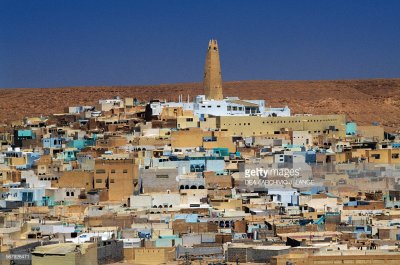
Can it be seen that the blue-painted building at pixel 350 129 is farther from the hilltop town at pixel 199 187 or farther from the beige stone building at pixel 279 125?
the hilltop town at pixel 199 187

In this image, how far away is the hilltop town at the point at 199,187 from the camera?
2728 centimetres

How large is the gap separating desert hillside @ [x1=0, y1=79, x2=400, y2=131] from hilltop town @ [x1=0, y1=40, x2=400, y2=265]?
4176 cm

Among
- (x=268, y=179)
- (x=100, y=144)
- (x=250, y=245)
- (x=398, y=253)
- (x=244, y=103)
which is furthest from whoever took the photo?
(x=244, y=103)

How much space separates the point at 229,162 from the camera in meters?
41.3

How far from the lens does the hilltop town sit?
2728 cm

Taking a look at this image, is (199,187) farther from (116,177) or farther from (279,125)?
(279,125)

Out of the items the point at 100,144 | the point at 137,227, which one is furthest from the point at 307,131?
the point at 137,227

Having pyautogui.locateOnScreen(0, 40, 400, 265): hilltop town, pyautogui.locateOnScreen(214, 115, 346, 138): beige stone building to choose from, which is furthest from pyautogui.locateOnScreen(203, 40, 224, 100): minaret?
pyautogui.locateOnScreen(214, 115, 346, 138): beige stone building

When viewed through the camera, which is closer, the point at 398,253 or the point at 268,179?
the point at 398,253

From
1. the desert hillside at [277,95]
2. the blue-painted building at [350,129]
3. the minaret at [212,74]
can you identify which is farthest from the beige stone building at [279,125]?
the desert hillside at [277,95]

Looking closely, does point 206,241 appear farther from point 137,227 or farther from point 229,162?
point 229,162

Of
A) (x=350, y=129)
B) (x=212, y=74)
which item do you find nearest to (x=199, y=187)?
(x=350, y=129)

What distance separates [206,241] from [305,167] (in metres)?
11.9

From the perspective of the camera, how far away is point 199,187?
37594 millimetres
